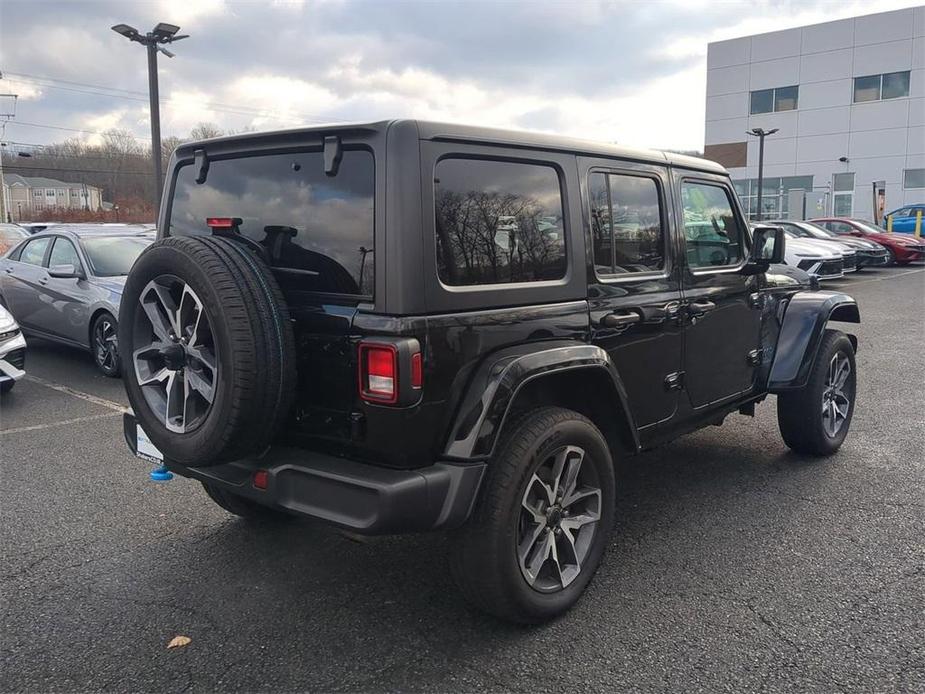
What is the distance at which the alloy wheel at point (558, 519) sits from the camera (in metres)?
2.96

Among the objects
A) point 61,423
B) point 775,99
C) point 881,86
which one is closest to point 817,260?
point 61,423

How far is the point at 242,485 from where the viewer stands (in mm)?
2885

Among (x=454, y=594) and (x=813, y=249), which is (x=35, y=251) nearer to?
(x=454, y=594)

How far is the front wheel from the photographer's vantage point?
8.96 ft

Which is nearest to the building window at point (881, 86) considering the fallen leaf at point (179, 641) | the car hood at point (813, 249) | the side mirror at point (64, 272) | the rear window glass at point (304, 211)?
the car hood at point (813, 249)

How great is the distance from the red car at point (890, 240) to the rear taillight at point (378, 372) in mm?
21862

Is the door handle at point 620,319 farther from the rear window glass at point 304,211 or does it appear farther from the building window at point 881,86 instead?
the building window at point 881,86

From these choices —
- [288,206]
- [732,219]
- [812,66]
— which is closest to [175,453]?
[288,206]

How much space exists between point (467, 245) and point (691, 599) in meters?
1.77

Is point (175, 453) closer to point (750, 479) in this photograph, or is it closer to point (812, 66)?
point (750, 479)

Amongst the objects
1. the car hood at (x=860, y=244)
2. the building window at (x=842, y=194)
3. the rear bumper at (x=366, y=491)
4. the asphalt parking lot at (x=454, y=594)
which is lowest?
the asphalt parking lot at (x=454, y=594)

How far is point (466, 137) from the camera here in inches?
109

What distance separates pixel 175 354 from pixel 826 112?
4585 centimetres

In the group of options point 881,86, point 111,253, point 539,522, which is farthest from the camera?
point 881,86
